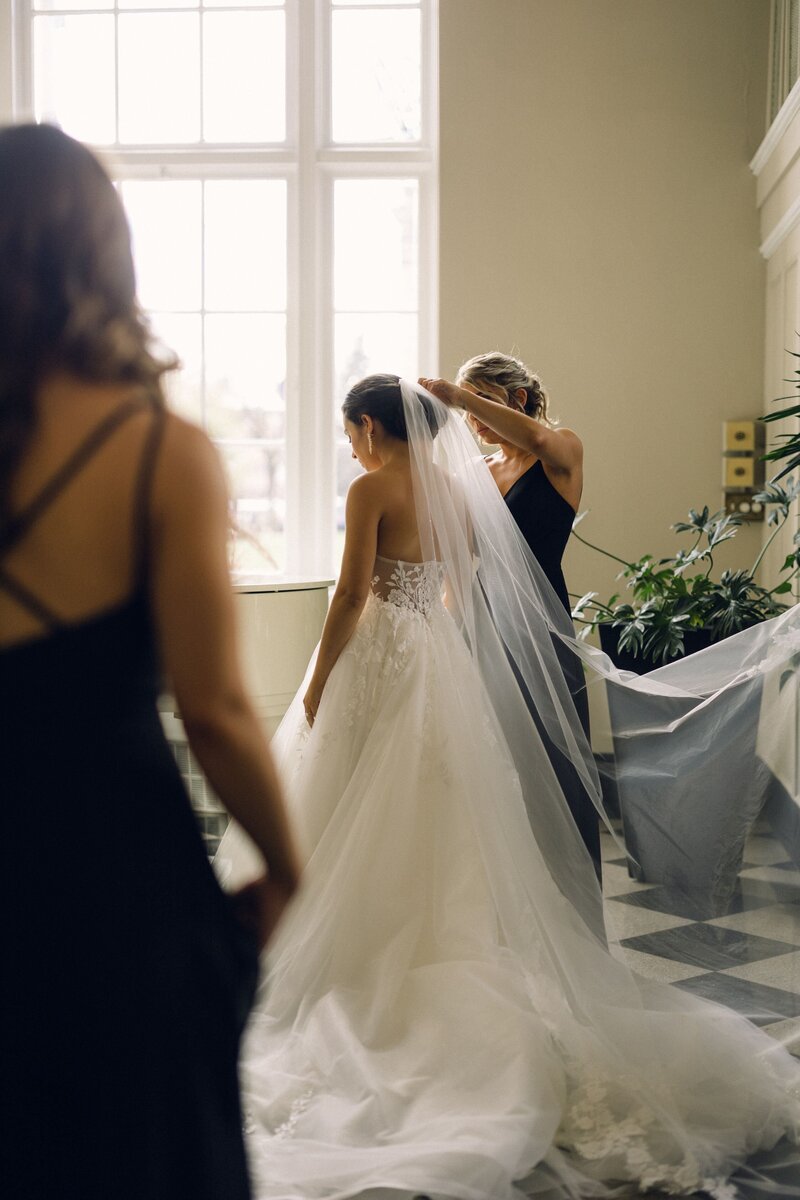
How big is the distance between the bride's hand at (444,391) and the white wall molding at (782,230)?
1910 millimetres

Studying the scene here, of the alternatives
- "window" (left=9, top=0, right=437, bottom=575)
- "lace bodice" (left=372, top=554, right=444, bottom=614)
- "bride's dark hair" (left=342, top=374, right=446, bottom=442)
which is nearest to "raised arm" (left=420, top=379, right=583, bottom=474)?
"bride's dark hair" (left=342, top=374, right=446, bottom=442)

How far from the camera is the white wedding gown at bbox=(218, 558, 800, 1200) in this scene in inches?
77.3

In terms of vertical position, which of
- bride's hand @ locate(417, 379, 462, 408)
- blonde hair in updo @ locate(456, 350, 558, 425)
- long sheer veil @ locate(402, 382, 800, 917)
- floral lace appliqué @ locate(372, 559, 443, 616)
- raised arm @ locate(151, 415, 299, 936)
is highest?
blonde hair in updo @ locate(456, 350, 558, 425)

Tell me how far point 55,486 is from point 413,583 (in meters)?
1.93

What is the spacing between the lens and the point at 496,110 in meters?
5.15

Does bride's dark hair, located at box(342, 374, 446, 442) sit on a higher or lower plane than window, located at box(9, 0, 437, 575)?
lower

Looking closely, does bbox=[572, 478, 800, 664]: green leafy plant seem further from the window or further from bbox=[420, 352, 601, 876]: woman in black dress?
the window

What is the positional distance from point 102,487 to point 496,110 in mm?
4803

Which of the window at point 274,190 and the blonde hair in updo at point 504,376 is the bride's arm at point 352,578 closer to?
the blonde hair in updo at point 504,376

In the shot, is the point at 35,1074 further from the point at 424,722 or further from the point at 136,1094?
the point at 424,722

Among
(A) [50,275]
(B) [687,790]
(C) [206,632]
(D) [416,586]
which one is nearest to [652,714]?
(B) [687,790]

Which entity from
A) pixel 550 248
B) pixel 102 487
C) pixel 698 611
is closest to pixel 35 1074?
pixel 102 487

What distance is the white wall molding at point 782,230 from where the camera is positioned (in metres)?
4.19

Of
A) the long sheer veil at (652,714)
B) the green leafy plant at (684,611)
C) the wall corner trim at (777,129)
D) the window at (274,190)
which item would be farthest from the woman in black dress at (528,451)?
the window at (274,190)
